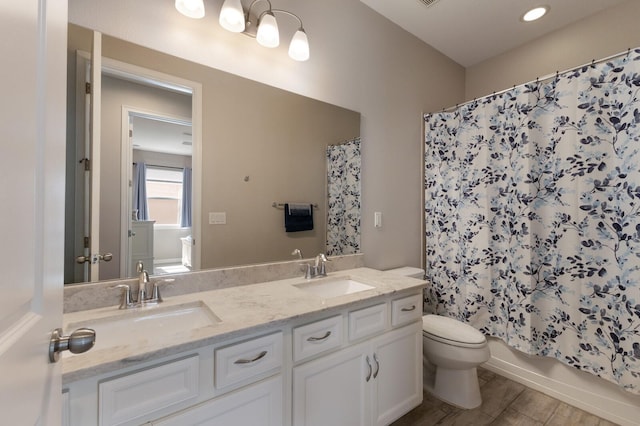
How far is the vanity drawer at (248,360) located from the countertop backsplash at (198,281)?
1.62 ft

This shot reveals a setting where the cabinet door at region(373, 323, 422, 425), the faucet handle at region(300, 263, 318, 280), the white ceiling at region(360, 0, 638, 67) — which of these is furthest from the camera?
the white ceiling at region(360, 0, 638, 67)

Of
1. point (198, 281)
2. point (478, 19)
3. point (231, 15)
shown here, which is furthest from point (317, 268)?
point (478, 19)

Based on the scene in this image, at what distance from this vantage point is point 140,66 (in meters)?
1.24

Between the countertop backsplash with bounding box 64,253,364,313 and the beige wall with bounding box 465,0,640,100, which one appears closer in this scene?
the countertop backsplash with bounding box 64,253,364,313

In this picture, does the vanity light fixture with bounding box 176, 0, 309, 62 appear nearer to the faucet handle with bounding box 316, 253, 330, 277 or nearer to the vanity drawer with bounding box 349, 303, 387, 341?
the faucet handle with bounding box 316, 253, 330, 277

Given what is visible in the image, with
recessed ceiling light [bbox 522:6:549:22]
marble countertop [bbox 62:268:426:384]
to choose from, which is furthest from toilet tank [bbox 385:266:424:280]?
recessed ceiling light [bbox 522:6:549:22]

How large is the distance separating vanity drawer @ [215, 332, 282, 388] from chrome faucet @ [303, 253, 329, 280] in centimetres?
63

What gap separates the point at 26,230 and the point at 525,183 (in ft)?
7.90

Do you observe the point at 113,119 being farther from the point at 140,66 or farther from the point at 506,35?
the point at 506,35

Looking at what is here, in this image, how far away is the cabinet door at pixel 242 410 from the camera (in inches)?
34.2

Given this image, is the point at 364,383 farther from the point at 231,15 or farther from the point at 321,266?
the point at 231,15

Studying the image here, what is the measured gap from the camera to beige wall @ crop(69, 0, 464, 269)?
1.28m

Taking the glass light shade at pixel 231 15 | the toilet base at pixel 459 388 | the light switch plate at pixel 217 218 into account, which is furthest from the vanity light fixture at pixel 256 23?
the toilet base at pixel 459 388

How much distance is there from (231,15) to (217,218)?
3.35ft
